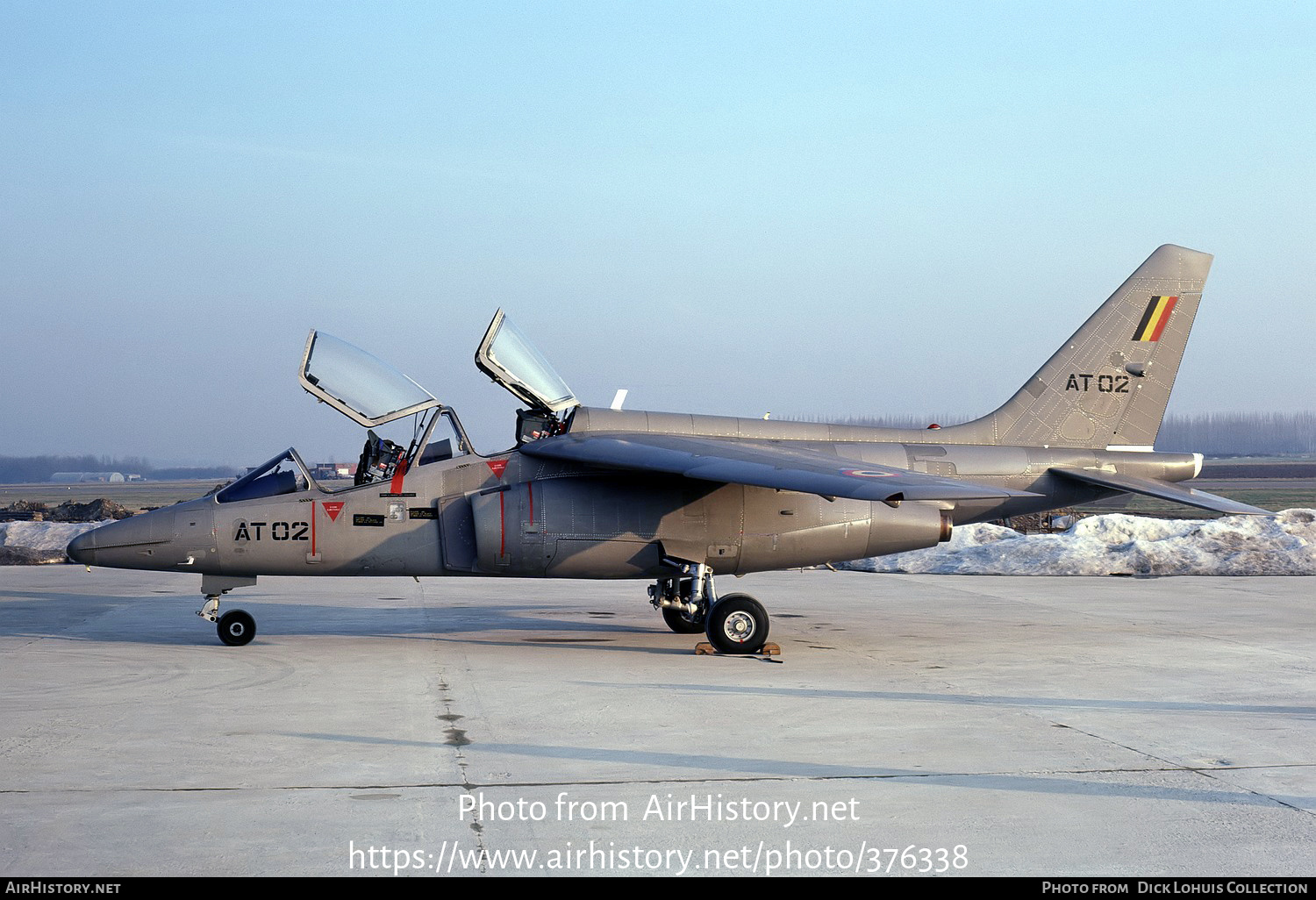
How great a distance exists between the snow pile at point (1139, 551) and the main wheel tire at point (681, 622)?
8122 millimetres

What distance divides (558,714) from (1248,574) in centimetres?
1636

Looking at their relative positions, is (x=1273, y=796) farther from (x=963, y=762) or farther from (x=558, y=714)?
(x=558, y=714)

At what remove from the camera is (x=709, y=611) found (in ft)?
39.3

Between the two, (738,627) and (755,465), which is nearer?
(755,465)

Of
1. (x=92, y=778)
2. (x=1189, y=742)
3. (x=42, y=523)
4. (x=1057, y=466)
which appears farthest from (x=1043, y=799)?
(x=42, y=523)

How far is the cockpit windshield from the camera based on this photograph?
12406 millimetres

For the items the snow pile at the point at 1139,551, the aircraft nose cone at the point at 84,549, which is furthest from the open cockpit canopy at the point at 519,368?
the snow pile at the point at 1139,551

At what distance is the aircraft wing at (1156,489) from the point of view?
42.4 feet

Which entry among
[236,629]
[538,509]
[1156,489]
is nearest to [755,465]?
[538,509]

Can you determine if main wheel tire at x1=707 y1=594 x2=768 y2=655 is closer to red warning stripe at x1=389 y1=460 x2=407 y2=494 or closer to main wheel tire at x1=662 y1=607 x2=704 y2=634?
main wheel tire at x1=662 y1=607 x2=704 y2=634

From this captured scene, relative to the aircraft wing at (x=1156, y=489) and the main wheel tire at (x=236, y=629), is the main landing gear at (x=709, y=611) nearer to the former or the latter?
the main wheel tire at (x=236, y=629)

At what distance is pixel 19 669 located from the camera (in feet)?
34.4

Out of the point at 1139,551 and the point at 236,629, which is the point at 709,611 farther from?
the point at 1139,551

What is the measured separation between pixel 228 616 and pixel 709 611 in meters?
5.07
